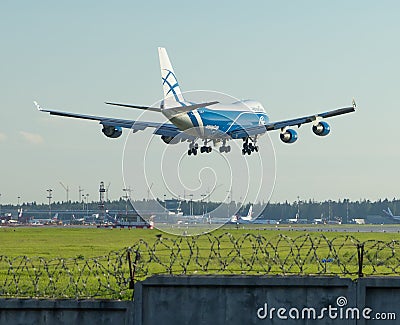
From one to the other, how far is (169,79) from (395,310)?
2421 inches

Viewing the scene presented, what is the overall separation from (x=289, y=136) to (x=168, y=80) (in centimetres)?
1387

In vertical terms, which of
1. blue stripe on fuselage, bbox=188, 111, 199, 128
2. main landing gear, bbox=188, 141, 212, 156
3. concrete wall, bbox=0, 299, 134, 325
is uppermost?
blue stripe on fuselage, bbox=188, 111, 199, 128

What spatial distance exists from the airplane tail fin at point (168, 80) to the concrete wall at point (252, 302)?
172 feet

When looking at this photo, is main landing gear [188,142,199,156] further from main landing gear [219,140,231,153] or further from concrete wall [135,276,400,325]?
concrete wall [135,276,400,325]

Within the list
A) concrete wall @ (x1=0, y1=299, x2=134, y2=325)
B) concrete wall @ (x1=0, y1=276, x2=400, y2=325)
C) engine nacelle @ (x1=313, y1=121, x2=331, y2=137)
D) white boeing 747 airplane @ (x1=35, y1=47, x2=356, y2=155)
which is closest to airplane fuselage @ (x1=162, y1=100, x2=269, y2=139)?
white boeing 747 airplane @ (x1=35, y1=47, x2=356, y2=155)

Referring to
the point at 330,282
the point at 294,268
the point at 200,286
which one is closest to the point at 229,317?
the point at 200,286

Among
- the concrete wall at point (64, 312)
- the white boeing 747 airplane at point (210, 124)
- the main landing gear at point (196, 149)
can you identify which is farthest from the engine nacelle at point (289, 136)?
the concrete wall at point (64, 312)

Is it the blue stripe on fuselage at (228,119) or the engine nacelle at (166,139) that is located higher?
the blue stripe on fuselage at (228,119)

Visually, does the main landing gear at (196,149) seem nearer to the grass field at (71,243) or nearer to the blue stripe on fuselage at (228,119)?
the blue stripe on fuselage at (228,119)

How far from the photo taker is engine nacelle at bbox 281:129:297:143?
7806 centimetres

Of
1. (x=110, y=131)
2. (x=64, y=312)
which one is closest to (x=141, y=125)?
(x=110, y=131)

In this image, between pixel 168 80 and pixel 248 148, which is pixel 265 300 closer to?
pixel 248 148

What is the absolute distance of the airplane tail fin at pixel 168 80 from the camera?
270ft

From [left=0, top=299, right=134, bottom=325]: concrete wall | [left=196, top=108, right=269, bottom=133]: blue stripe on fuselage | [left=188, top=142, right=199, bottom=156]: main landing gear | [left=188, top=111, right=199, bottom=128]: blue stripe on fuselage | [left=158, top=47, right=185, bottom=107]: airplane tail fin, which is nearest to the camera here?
[left=0, top=299, right=134, bottom=325]: concrete wall
